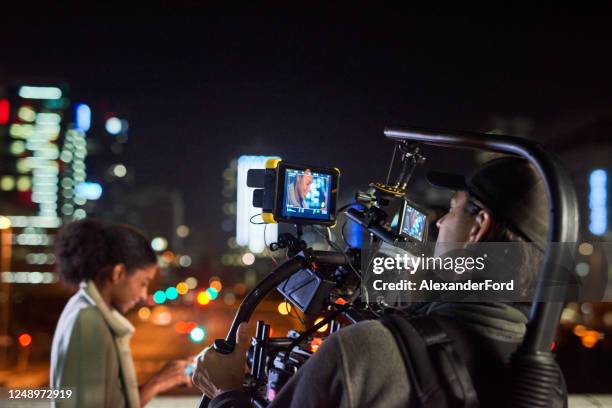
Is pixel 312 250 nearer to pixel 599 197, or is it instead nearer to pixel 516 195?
pixel 516 195

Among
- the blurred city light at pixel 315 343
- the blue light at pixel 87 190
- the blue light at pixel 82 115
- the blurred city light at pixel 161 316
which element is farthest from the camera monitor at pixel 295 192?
the blue light at pixel 87 190

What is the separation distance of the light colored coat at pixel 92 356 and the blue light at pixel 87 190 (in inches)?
3440

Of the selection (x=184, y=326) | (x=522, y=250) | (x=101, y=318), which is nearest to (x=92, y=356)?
(x=101, y=318)

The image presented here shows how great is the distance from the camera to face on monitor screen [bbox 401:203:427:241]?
2.87 meters

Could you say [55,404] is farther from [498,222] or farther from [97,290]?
[498,222]

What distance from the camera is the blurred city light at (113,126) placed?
104m

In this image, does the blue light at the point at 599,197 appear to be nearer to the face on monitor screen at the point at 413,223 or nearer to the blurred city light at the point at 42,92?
the face on monitor screen at the point at 413,223

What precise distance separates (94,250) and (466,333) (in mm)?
1990

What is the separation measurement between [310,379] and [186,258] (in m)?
110

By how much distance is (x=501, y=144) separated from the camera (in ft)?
5.92

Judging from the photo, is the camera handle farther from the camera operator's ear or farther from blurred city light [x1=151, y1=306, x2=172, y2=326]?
blurred city light [x1=151, y1=306, x2=172, y2=326]

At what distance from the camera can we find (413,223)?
117 inches

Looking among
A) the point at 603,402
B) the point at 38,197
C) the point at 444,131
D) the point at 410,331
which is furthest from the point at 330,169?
the point at 38,197

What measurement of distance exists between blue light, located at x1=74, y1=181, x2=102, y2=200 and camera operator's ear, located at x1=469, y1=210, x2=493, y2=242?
292 feet
